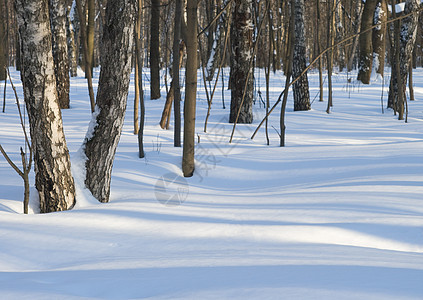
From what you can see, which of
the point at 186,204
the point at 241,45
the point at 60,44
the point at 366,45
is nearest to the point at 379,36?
the point at 366,45

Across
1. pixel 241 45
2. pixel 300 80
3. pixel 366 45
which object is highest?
pixel 366 45

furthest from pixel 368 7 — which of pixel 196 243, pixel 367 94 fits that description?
pixel 196 243

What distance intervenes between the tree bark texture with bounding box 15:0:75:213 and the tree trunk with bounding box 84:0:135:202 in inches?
10.8

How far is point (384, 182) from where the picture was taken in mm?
3363

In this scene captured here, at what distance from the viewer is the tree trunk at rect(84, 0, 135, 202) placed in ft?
10.4

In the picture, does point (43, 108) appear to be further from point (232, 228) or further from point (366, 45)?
point (366, 45)

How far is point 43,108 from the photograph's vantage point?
2799mm

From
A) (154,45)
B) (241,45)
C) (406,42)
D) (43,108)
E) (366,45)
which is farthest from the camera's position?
(366,45)

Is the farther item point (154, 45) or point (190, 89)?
point (154, 45)

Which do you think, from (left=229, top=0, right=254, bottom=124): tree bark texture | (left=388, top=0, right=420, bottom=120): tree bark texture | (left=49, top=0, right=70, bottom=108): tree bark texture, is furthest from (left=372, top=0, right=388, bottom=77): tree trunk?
(left=49, top=0, right=70, bottom=108): tree bark texture

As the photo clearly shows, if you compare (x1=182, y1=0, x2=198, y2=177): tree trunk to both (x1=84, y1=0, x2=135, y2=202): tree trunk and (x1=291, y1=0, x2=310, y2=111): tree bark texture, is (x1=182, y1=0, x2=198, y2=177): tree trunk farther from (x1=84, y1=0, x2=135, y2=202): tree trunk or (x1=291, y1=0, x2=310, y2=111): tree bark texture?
(x1=291, y1=0, x2=310, y2=111): tree bark texture

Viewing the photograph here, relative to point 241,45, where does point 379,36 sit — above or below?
above

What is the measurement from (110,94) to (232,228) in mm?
1473

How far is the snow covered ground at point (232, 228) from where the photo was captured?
5.08 feet
